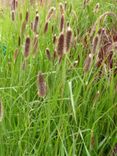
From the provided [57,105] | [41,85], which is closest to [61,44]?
[41,85]

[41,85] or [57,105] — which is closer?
[41,85]

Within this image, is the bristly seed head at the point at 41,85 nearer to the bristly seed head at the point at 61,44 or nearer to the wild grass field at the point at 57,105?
the wild grass field at the point at 57,105

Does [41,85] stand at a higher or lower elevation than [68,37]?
lower

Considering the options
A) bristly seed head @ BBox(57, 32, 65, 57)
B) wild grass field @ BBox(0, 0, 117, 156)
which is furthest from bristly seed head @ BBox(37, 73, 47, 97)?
bristly seed head @ BBox(57, 32, 65, 57)

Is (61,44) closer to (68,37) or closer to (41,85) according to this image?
(68,37)

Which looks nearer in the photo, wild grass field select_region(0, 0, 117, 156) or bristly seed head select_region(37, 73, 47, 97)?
bristly seed head select_region(37, 73, 47, 97)

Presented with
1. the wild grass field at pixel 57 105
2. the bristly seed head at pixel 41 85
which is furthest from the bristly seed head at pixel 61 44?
the bristly seed head at pixel 41 85

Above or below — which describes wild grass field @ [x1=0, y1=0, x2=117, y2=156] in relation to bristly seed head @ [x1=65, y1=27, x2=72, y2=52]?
below

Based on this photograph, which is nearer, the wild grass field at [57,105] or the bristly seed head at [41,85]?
the bristly seed head at [41,85]

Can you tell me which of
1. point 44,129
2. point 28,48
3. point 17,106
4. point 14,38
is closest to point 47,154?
point 44,129

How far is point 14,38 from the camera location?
1811mm

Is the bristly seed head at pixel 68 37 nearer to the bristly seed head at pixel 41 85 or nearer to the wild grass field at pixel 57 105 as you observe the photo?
the wild grass field at pixel 57 105

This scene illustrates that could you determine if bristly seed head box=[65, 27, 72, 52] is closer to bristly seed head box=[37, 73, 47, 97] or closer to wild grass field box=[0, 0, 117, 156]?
wild grass field box=[0, 0, 117, 156]

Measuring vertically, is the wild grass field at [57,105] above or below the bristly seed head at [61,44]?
below
